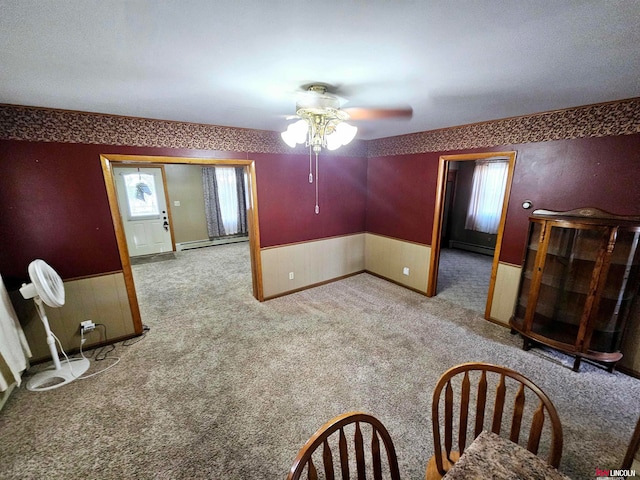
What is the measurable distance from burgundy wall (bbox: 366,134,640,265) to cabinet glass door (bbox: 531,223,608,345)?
13.4 inches

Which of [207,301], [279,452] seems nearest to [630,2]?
[279,452]

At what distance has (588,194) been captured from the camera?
2.43 metres

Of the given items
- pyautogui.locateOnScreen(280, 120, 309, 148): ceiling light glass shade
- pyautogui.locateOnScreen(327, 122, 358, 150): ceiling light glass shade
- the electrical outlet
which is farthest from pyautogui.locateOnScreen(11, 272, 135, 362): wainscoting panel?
pyautogui.locateOnScreen(327, 122, 358, 150): ceiling light glass shade

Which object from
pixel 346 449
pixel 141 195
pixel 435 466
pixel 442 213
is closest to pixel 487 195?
pixel 442 213

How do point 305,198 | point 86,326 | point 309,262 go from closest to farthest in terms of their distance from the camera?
1. point 86,326
2. point 305,198
3. point 309,262

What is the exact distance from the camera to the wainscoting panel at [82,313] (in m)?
2.53

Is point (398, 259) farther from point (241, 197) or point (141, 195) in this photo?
point (141, 195)

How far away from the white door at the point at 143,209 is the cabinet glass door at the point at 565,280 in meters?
7.07

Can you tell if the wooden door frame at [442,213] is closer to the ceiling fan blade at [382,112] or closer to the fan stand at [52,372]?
the ceiling fan blade at [382,112]

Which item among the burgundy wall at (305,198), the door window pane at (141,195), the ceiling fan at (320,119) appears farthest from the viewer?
the door window pane at (141,195)

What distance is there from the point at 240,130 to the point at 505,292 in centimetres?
384

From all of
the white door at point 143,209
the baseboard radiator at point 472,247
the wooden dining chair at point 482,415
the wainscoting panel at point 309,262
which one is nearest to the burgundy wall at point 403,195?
the wainscoting panel at point 309,262

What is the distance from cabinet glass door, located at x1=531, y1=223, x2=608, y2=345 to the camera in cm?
235

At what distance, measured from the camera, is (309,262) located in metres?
4.29
